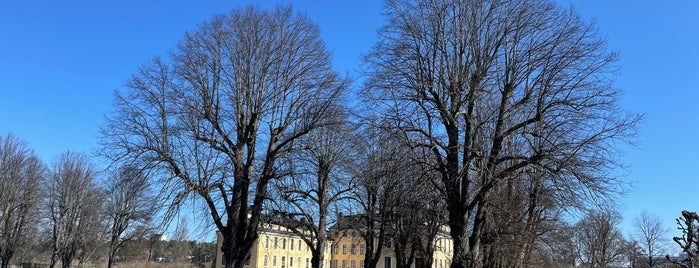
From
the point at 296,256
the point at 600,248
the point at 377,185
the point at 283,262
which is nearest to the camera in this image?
the point at 377,185

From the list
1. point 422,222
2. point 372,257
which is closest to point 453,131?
point 422,222

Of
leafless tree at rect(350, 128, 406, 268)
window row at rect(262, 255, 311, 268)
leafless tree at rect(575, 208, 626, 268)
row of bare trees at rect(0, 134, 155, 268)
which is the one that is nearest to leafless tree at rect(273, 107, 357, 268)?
leafless tree at rect(350, 128, 406, 268)

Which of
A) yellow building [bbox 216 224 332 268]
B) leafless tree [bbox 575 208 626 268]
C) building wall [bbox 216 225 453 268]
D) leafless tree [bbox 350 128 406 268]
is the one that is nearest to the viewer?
leafless tree [bbox 350 128 406 268]

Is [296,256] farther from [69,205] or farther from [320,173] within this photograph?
[320,173]

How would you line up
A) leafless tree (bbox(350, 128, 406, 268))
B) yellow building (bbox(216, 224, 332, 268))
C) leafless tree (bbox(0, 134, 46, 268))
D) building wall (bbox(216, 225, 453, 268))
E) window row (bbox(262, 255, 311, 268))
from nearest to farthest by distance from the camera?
leafless tree (bbox(350, 128, 406, 268)) < leafless tree (bbox(0, 134, 46, 268)) < yellow building (bbox(216, 224, 332, 268)) < building wall (bbox(216, 225, 453, 268)) < window row (bbox(262, 255, 311, 268))

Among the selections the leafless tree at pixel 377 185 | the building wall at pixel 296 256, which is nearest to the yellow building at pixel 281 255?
the building wall at pixel 296 256

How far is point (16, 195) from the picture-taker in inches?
1682

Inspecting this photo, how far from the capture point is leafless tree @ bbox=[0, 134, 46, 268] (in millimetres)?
42062

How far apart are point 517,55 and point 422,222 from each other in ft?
39.8

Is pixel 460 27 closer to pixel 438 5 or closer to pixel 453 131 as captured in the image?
pixel 438 5

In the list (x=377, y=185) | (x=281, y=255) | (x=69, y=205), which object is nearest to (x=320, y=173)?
(x=377, y=185)

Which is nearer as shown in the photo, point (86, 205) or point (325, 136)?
point (325, 136)

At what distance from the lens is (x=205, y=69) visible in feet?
61.9

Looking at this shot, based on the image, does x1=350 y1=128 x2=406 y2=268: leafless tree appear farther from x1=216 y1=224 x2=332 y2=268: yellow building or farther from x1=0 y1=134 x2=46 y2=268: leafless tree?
x1=216 y1=224 x2=332 y2=268: yellow building
